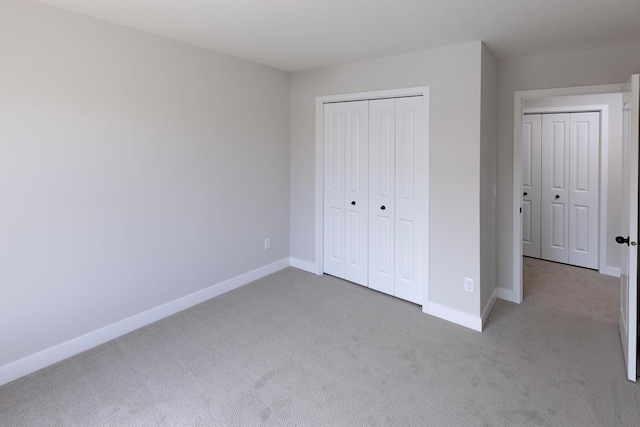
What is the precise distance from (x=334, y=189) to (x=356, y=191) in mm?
305

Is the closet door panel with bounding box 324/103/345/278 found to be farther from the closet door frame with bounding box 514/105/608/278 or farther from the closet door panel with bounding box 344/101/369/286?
the closet door frame with bounding box 514/105/608/278

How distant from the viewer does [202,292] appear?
3482 mm

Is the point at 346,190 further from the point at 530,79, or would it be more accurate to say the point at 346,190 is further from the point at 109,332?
the point at 109,332

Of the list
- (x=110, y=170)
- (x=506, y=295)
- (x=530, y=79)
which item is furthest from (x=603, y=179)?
(x=110, y=170)

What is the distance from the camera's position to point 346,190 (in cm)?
393

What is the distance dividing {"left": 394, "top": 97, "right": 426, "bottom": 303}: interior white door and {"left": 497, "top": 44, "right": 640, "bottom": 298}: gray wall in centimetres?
87

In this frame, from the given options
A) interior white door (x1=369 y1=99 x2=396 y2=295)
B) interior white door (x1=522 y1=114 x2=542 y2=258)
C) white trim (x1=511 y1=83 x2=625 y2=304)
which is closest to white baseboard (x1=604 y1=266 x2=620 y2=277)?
interior white door (x1=522 y1=114 x2=542 y2=258)

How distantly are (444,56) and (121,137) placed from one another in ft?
8.87

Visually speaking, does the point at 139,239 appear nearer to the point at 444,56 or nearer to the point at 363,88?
the point at 363,88

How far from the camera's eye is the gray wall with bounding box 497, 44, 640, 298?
2.96 metres

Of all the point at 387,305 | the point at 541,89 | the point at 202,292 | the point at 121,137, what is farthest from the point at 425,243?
the point at 121,137

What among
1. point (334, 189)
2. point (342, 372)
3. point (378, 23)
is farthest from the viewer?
point (334, 189)

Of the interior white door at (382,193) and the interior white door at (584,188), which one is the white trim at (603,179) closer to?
the interior white door at (584,188)

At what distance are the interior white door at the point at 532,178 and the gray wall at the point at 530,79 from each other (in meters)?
1.60
